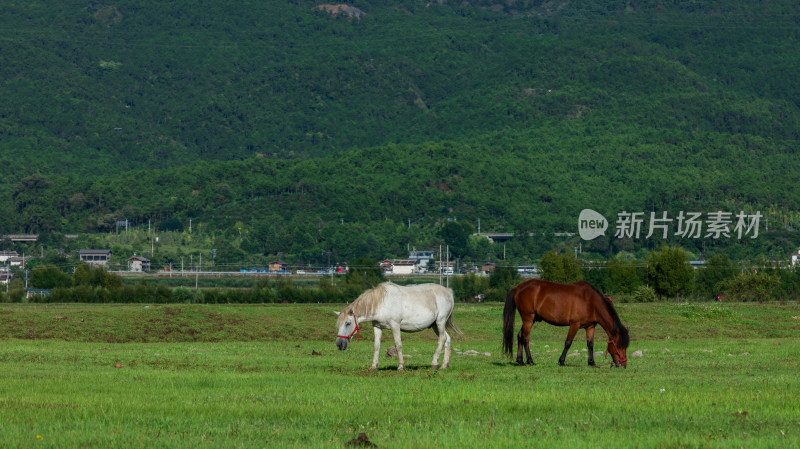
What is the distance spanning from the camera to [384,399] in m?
19.9

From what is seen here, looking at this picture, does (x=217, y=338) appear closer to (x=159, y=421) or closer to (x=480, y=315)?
(x=480, y=315)

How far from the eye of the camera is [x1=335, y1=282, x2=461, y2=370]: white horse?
82.9 feet

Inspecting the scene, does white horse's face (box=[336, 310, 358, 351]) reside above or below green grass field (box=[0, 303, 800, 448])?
above

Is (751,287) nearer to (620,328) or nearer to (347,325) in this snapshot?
(620,328)

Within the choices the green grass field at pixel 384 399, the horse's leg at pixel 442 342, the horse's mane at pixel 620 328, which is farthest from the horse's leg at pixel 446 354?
the horse's mane at pixel 620 328

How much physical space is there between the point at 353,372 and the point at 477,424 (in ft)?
29.0

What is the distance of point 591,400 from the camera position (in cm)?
1964

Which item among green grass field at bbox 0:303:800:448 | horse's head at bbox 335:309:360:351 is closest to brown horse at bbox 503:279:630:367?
green grass field at bbox 0:303:800:448

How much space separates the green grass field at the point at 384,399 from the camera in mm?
15898

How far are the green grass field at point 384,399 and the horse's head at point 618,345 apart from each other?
0.59 meters

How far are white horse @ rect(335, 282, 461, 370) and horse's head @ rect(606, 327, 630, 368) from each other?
483 centimetres

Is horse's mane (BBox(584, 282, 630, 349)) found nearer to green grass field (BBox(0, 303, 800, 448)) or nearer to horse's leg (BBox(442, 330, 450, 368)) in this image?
green grass field (BBox(0, 303, 800, 448))

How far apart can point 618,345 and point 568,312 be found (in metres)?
1.62

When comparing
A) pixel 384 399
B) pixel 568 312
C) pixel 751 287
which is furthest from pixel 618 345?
pixel 751 287
